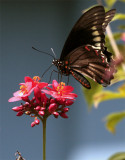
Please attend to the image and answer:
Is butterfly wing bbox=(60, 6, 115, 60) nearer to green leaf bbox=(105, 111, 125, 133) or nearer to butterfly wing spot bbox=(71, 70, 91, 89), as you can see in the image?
butterfly wing spot bbox=(71, 70, 91, 89)

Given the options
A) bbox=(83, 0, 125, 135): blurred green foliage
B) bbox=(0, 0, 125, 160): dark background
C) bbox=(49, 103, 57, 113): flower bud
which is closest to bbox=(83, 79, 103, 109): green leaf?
bbox=(83, 0, 125, 135): blurred green foliage

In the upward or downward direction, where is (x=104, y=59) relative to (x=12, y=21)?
downward

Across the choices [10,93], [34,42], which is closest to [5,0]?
[34,42]

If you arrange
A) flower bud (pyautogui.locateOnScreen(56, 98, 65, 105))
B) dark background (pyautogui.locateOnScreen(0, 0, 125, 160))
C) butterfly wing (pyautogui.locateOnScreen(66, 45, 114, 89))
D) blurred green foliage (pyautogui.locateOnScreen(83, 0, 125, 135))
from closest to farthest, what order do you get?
flower bud (pyautogui.locateOnScreen(56, 98, 65, 105)), blurred green foliage (pyautogui.locateOnScreen(83, 0, 125, 135)), butterfly wing (pyautogui.locateOnScreen(66, 45, 114, 89)), dark background (pyautogui.locateOnScreen(0, 0, 125, 160))

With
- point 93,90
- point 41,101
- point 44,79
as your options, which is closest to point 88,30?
point 93,90

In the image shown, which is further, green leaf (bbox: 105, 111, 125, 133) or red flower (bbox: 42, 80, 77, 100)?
green leaf (bbox: 105, 111, 125, 133)

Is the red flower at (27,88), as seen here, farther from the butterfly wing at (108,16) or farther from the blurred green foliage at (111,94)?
the butterfly wing at (108,16)

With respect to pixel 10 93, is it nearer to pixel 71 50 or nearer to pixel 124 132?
pixel 124 132
